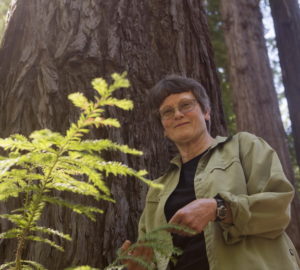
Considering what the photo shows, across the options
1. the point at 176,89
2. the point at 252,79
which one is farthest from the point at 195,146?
the point at 252,79

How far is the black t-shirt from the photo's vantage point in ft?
5.81

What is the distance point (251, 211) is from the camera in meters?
1.60

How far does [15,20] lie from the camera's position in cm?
272

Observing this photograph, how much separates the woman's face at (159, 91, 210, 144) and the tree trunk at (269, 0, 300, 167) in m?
3.23

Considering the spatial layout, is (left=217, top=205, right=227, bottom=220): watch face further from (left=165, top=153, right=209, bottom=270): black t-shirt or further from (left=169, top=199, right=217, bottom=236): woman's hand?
(left=165, top=153, right=209, bottom=270): black t-shirt

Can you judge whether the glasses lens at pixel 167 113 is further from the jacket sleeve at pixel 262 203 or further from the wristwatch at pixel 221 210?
the wristwatch at pixel 221 210

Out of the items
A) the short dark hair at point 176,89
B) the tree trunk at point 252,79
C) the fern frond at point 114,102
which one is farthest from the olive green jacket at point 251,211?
the tree trunk at point 252,79

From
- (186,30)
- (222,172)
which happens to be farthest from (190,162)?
(186,30)

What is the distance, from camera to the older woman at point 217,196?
5.17ft

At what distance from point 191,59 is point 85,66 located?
853 millimetres

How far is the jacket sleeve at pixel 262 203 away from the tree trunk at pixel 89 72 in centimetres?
84

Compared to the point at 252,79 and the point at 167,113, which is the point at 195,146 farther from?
the point at 252,79

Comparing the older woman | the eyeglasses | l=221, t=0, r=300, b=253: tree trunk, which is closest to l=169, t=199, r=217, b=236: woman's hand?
the older woman

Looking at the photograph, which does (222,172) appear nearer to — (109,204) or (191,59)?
(109,204)
